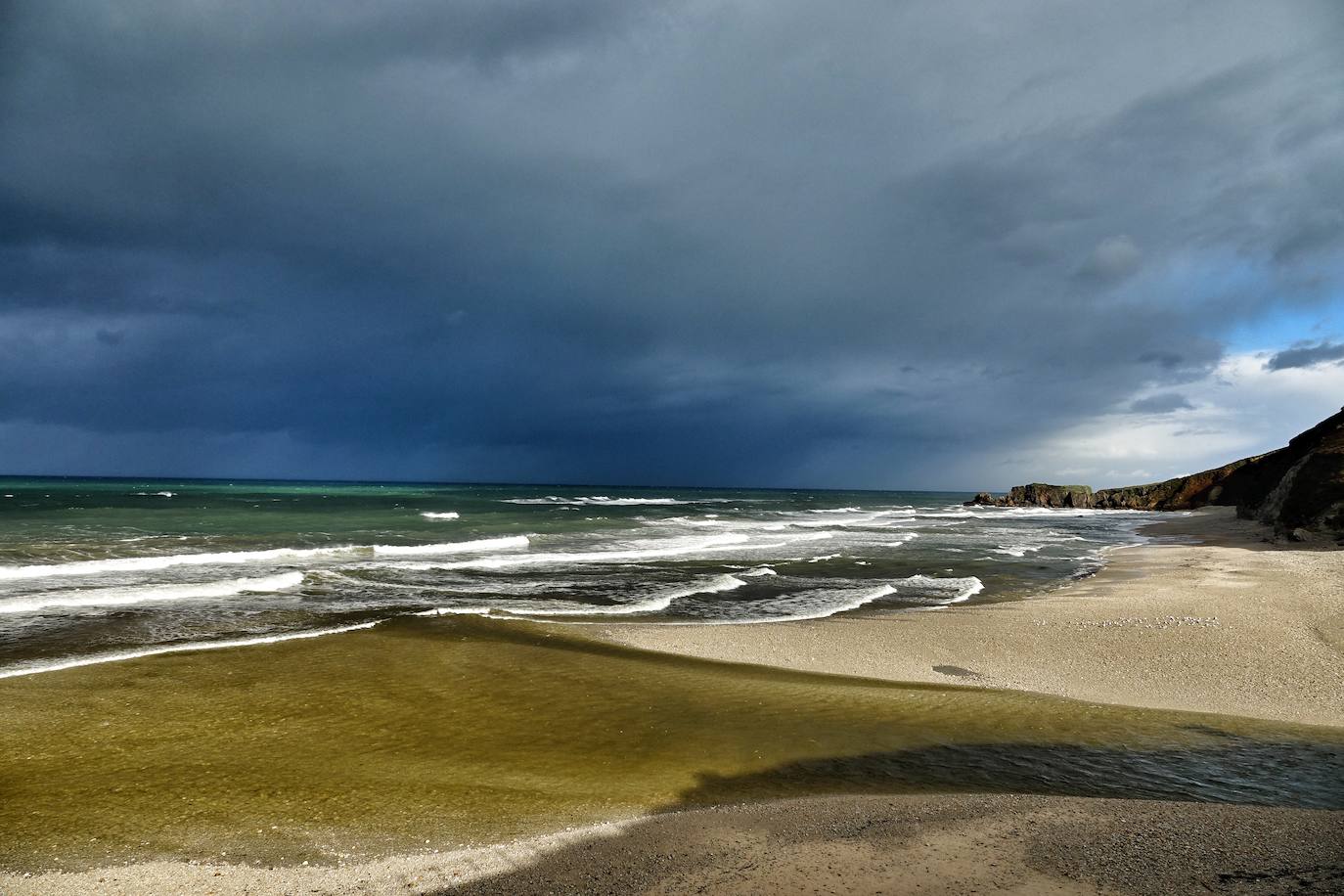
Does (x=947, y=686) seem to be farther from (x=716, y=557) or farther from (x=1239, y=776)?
(x=716, y=557)

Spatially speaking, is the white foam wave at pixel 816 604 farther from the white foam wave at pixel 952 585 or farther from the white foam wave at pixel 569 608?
the white foam wave at pixel 569 608

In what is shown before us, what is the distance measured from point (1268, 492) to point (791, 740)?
5596cm

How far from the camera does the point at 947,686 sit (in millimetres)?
10766

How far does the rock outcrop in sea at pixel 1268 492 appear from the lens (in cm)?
2973

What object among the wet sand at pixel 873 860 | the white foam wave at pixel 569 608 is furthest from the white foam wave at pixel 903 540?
the wet sand at pixel 873 860

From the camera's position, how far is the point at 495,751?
26.2ft

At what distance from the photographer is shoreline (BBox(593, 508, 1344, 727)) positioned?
33.9 ft

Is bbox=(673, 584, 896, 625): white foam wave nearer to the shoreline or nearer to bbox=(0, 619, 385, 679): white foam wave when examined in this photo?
the shoreline

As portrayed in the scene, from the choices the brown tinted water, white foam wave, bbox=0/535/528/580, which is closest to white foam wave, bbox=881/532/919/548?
white foam wave, bbox=0/535/528/580

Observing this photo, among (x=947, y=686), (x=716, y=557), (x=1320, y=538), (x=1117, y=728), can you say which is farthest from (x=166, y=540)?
(x=1320, y=538)

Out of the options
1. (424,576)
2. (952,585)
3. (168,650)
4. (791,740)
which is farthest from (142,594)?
(952,585)

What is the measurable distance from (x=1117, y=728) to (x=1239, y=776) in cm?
166

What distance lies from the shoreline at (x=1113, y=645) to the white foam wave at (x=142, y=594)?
11.7m

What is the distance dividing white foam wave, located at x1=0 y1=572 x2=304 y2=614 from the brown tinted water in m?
7.34
